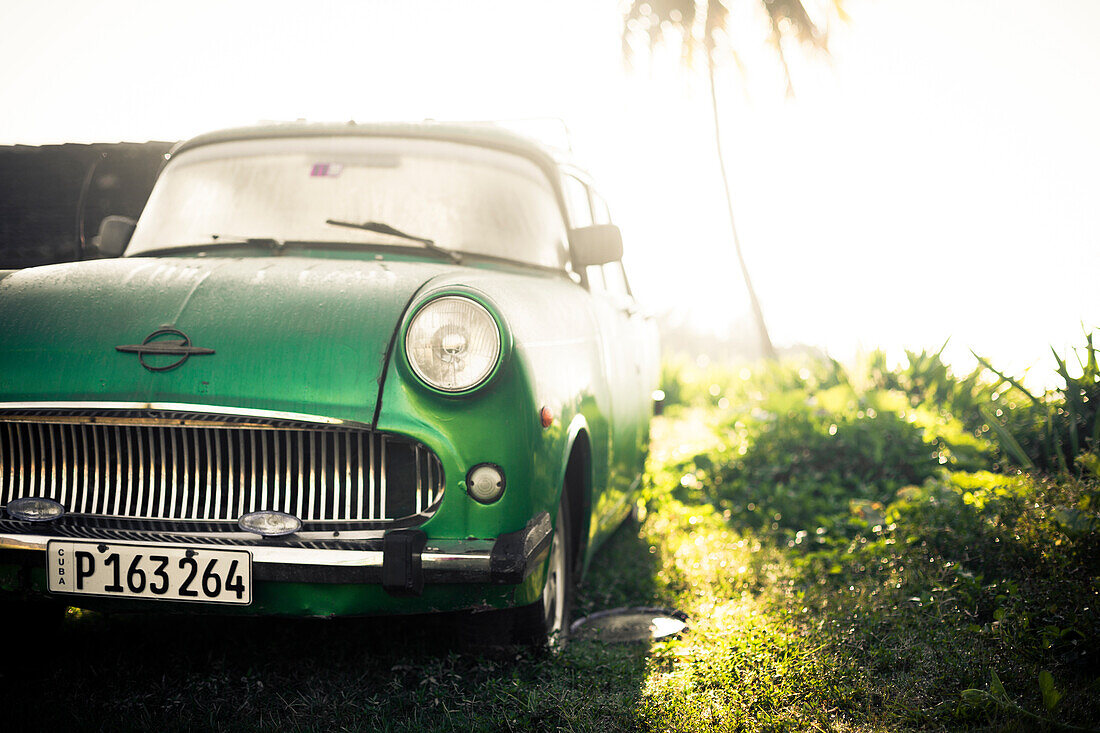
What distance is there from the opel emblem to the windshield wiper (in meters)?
0.88

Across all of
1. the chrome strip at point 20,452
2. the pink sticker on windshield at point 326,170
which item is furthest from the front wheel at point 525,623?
the pink sticker on windshield at point 326,170

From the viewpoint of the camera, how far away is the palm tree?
15.6 metres

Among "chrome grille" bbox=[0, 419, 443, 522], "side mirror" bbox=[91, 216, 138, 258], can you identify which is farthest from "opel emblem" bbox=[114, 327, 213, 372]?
"side mirror" bbox=[91, 216, 138, 258]

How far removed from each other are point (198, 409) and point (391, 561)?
62cm

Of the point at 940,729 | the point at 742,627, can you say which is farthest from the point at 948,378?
the point at 940,729

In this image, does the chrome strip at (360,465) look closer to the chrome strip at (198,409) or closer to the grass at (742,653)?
the chrome strip at (198,409)

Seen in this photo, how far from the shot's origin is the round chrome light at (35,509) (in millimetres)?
2379

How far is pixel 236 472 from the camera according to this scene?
2.35 m

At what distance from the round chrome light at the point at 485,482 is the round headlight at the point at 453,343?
0.70 feet

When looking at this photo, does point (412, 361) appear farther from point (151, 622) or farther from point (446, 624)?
point (151, 622)

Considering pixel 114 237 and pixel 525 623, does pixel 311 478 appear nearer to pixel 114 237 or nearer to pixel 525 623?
pixel 525 623

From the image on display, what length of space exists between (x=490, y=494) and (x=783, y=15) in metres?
15.6

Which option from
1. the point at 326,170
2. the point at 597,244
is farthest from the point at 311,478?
the point at 597,244

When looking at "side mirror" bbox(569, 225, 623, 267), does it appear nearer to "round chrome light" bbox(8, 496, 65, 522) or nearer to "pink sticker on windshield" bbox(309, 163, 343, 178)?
"pink sticker on windshield" bbox(309, 163, 343, 178)
